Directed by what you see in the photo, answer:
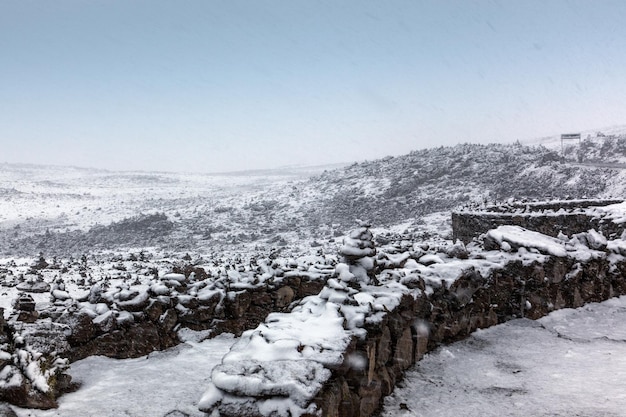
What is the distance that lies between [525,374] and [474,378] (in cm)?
51

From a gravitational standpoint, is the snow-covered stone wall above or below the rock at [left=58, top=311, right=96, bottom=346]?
above

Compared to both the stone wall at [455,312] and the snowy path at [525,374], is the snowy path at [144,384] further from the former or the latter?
the snowy path at [525,374]

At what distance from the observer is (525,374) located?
469cm

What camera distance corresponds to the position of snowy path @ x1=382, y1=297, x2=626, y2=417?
159 inches

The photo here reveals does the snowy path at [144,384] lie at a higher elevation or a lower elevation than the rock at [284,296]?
lower

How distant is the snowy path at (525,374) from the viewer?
13.2 ft

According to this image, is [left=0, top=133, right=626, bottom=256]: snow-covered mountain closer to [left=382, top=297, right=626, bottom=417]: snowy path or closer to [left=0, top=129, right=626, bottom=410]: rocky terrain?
[left=0, top=129, right=626, bottom=410]: rocky terrain

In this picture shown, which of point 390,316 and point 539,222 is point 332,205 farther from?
point 390,316

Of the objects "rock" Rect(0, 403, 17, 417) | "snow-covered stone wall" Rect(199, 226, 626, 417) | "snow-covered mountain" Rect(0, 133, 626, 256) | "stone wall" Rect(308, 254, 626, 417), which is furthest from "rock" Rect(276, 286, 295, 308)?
"snow-covered mountain" Rect(0, 133, 626, 256)

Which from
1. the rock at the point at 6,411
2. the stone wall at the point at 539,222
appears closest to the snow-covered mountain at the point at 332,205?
the stone wall at the point at 539,222

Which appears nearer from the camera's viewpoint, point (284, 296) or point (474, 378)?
point (474, 378)

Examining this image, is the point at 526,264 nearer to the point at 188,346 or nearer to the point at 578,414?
the point at 578,414

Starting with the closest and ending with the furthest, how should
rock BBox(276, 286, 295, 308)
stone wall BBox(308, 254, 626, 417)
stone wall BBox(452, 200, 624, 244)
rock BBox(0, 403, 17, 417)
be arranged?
rock BBox(0, 403, 17, 417), stone wall BBox(308, 254, 626, 417), rock BBox(276, 286, 295, 308), stone wall BBox(452, 200, 624, 244)

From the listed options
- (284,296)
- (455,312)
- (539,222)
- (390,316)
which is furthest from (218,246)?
(390,316)
